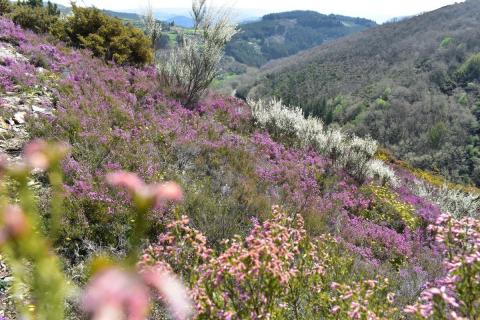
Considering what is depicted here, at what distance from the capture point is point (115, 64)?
12.2 metres

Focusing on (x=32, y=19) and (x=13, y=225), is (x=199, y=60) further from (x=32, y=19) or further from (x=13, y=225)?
(x=13, y=225)

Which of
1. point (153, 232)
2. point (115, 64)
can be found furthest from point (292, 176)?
point (115, 64)

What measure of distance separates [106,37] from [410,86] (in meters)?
74.4

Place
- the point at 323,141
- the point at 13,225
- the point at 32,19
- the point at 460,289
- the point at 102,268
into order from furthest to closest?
the point at 32,19 < the point at 323,141 < the point at 460,289 < the point at 13,225 < the point at 102,268

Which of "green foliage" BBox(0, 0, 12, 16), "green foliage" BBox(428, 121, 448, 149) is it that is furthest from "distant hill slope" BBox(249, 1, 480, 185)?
"green foliage" BBox(0, 0, 12, 16)

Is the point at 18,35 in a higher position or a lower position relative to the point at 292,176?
higher

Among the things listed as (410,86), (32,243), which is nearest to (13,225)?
(32,243)

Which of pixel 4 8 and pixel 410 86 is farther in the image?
pixel 410 86

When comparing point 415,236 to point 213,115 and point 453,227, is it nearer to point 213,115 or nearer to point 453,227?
point 213,115

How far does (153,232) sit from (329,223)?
13.3 feet

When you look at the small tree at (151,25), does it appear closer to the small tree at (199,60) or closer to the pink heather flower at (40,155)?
the small tree at (199,60)

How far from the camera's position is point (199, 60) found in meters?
12.3

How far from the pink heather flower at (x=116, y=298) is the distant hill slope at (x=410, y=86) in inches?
2071

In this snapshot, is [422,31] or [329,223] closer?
[329,223]
